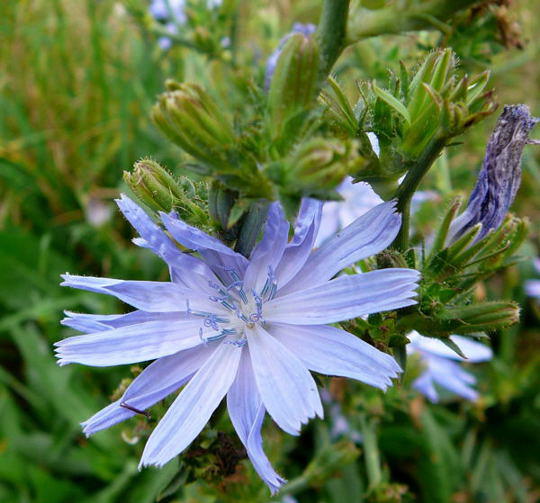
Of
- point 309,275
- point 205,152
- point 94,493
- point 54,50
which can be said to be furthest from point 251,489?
point 54,50

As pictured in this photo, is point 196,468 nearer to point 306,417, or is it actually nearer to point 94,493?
point 306,417

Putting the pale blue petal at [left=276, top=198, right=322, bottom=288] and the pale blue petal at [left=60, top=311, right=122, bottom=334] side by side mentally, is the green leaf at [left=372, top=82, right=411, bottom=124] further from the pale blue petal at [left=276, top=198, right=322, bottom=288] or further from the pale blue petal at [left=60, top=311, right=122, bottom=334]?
the pale blue petal at [left=60, top=311, right=122, bottom=334]

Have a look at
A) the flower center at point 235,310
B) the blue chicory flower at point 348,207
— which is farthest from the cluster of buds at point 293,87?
the blue chicory flower at point 348,207

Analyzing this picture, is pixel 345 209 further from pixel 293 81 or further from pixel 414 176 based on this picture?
pixel 293 81

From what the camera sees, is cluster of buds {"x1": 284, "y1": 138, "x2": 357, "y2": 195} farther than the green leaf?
No

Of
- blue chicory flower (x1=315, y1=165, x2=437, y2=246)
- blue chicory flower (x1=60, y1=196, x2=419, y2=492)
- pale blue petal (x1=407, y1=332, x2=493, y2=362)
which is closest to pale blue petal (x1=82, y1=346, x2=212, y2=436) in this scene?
blue chicory flower (x1=60, y1=196, x2=419, y2=492)

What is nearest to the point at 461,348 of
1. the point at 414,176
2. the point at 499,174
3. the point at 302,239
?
the point at 499,174
